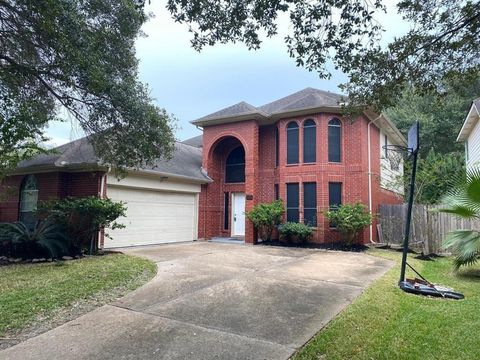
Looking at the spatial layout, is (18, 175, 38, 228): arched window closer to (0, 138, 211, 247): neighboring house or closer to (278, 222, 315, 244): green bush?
(0, 138, 211, 247): neighboring house

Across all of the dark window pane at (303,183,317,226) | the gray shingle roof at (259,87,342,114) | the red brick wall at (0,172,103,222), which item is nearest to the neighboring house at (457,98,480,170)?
the gray shingle roof at (259,87,342,114)

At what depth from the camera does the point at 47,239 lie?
31.1ft

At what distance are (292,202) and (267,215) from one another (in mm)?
1416

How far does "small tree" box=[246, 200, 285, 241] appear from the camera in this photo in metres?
14.9

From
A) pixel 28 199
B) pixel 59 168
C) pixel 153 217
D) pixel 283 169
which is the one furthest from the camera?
pixel 283 169

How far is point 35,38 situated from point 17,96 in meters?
1.61

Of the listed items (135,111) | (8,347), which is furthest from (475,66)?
(8,347)

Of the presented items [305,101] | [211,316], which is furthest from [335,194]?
[211,316]

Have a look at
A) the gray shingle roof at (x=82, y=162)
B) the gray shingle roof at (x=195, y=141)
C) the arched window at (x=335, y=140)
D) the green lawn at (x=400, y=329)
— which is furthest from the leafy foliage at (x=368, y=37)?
the gray shingle roof at (x=195, y=141)

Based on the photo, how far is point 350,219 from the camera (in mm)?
13336

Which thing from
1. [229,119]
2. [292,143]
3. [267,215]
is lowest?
[267,215]

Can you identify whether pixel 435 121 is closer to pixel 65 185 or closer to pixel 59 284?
pixel 65 185

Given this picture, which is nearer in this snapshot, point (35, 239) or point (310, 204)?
point (35, 239)

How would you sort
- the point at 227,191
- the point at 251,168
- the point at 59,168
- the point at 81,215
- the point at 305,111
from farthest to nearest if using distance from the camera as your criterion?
the point at 227,191 < the point at 251,168 < the point at 305,111 < the point at 59,168 < the point at 81,215
